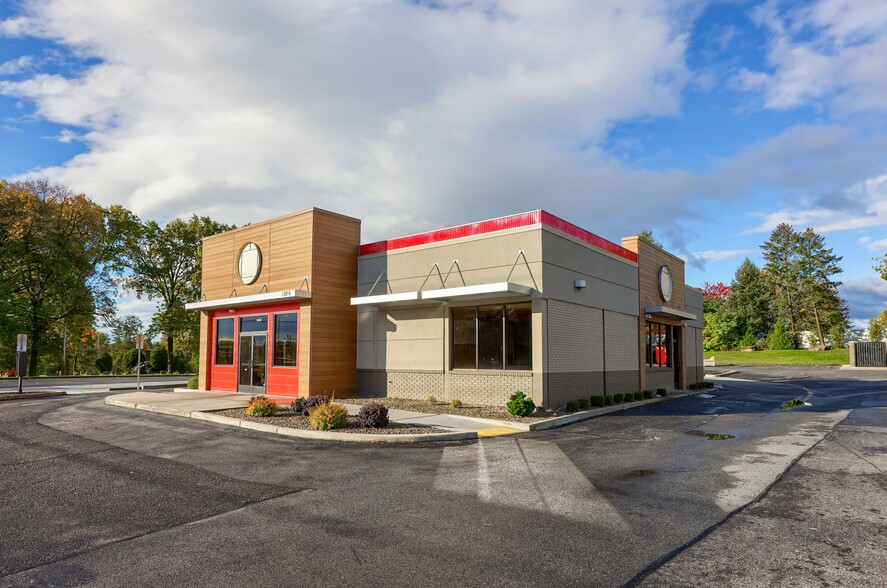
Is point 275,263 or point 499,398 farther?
point 275,263

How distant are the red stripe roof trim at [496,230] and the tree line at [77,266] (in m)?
28.6

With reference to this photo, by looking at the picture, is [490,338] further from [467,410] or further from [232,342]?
[232,342]

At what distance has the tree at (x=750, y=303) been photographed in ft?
218

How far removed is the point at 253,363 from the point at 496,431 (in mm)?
12355

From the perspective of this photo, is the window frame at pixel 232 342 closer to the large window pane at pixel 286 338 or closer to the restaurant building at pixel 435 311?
the restaurant building at pixel 435 311

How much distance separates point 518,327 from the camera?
16.2 m

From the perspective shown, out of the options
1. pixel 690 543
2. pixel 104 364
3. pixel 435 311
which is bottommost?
pixel 104 364

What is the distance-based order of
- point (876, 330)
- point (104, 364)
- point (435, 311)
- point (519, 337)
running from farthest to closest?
point (876, 330) < point (104, 364) < point (435, 311) < point (519, 337)

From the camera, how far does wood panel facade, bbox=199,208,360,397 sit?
19.0m

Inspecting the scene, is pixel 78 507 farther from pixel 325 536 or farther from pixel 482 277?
pixel 482 277

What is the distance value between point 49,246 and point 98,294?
5917mm

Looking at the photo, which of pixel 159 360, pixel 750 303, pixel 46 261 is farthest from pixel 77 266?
pixel 750 303

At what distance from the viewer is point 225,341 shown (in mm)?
22844

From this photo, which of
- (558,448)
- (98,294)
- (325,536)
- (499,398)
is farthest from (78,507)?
(98,294)
